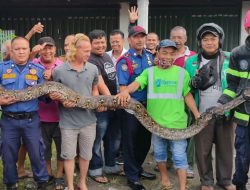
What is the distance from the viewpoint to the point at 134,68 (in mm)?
5184

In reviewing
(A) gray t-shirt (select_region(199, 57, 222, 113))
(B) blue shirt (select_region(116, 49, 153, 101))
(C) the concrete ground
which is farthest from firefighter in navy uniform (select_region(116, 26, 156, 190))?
(A) gray t-shirt (select_region(199, 57, 222, 113))

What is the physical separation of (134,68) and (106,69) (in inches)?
17.8

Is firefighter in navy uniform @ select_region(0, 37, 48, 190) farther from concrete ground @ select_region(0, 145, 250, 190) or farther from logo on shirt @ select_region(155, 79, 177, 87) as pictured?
logo on shirt @ select_region(155, 79, 177, 87)

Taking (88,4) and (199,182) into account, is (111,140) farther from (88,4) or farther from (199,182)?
(88,4)

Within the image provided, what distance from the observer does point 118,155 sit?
6340mm

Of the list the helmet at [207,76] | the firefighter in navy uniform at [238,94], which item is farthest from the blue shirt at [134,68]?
the firefighter in navy uniform at [238,94]

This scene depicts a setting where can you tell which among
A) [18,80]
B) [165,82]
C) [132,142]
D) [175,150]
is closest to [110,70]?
[165,82]

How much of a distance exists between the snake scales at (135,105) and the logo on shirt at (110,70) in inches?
25.3

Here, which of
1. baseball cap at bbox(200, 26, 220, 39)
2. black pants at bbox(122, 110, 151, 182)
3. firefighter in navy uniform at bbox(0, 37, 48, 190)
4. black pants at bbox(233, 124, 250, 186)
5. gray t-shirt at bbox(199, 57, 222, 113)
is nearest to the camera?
firefighter in navy uniform at bbox(0, 37, 48, 190)

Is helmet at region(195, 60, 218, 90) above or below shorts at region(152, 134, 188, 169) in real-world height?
above

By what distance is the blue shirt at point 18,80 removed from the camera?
15.2 feet

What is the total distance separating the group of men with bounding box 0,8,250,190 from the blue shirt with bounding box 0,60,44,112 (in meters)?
0.01

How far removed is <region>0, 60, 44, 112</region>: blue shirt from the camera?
182 inches

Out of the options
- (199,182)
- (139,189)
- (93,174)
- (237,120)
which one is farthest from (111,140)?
(237,120)
